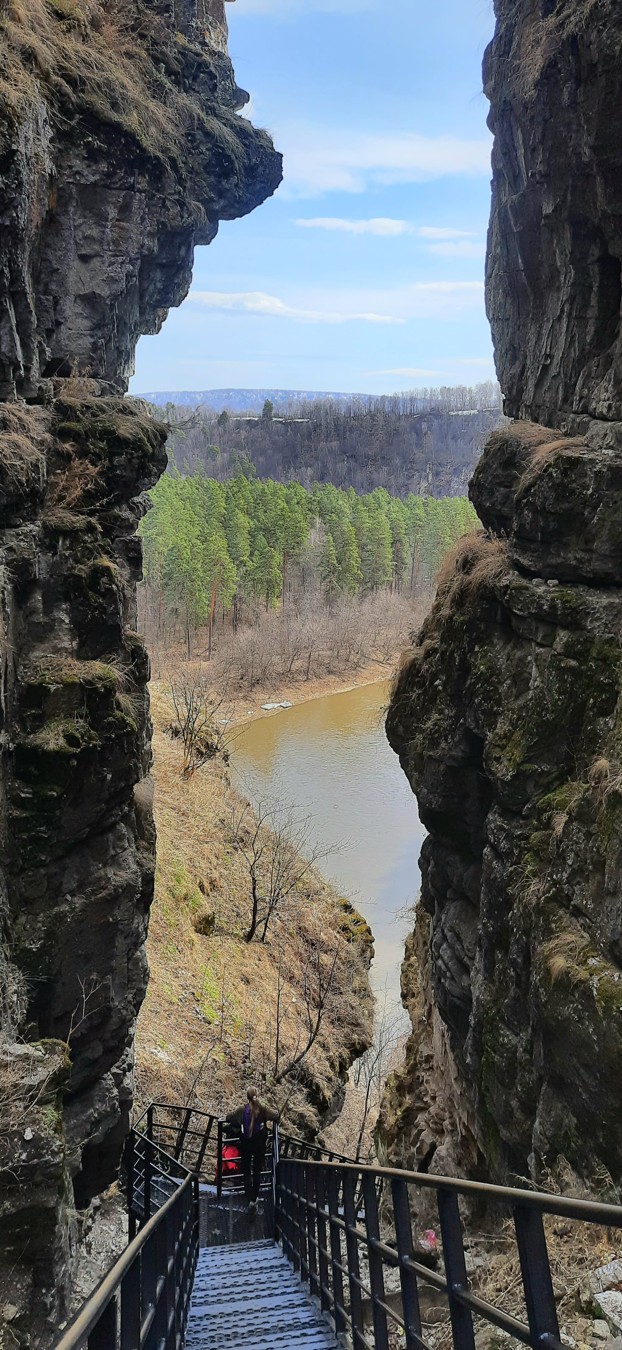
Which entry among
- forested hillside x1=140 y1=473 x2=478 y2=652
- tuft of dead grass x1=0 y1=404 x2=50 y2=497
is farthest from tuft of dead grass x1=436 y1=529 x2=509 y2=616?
forested hillside x1=140 y1=473 x2=478 y2=652

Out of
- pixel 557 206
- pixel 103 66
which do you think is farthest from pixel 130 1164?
pixel 103 66

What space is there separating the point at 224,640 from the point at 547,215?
48.8m

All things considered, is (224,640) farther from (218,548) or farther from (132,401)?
(132,401)

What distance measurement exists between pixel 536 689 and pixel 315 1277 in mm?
5061

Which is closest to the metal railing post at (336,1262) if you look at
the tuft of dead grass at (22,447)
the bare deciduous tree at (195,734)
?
the tuft of dead grass at (22,447)

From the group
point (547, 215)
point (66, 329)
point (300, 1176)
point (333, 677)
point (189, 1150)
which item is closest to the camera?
point (300, 1176)

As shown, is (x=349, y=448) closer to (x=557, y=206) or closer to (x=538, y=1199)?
(x=557, y=206)

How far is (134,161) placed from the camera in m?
12.5

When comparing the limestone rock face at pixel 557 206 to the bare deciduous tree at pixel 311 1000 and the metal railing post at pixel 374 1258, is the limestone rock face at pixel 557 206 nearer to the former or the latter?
the metal railing post at pixel 374 1258

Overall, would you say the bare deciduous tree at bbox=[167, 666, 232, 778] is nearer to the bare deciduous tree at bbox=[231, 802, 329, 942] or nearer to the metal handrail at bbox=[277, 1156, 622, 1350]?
the bare deciduous tree at bbox=[231, 802, 329, 942]

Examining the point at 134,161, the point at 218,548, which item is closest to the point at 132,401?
the point at 134,161

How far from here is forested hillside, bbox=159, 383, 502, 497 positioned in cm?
11138

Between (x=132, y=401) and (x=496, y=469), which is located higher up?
(x=132, y=401)

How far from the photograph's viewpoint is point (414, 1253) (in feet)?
10.0
